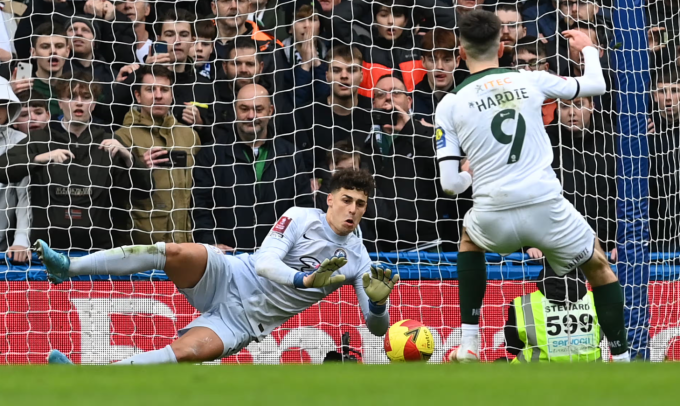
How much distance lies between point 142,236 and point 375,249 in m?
1.82

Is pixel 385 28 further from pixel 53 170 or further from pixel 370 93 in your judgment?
pixel 53 170

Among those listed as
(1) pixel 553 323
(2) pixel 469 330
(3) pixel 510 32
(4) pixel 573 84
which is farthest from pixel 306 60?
(2) pixel 469 330

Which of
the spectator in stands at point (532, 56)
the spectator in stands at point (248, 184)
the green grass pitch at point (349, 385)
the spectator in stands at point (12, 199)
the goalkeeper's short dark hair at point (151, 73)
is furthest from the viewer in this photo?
the goalkeeper's short dark hair at point (151, 73)

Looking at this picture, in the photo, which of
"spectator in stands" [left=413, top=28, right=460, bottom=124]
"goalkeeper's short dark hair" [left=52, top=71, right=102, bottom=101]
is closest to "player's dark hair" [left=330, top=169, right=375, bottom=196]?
"spectator in stands" [left=413, top=28, right=460, bottom=124]

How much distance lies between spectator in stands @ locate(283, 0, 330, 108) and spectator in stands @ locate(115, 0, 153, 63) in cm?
117

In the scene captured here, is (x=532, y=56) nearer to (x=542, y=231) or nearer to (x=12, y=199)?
(x=542, y=231)

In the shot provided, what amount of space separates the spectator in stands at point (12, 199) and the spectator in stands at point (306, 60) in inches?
84.8

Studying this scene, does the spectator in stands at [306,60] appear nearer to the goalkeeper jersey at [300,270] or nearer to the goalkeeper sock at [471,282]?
the goalkeeper jersey at [300,270]

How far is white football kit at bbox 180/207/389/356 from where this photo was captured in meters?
Answer: 6.51

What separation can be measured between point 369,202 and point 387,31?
1.50m

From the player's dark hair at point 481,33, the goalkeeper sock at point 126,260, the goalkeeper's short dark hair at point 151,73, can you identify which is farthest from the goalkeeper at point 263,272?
the goalkeeper's short dark hair at point 151,73

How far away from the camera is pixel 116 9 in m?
8.18

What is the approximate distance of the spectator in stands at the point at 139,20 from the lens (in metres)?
8.07

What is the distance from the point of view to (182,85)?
313 inches
